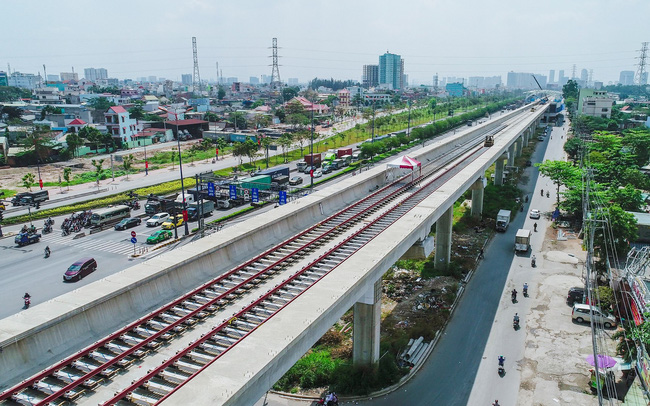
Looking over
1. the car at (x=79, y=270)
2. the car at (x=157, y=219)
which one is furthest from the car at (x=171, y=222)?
the car at (x=79, y=270)

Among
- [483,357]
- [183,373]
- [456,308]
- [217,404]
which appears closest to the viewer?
[217,404]

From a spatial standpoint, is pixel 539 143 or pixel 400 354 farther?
pixel 539 143

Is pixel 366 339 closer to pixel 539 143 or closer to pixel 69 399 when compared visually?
pixel 69 399

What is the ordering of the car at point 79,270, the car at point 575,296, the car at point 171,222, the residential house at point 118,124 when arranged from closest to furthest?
the car at point 575,296 → the car at point 79,270 → the car at point 171,222 → the residential house at point 118,124

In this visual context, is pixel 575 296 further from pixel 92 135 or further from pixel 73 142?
pixel 92 135

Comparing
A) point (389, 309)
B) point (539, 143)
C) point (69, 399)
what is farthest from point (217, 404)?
point (539, 143)

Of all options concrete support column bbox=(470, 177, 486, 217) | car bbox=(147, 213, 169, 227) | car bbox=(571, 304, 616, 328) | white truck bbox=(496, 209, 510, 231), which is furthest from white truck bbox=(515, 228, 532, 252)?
car bbox=(147, 213, 169, 227)

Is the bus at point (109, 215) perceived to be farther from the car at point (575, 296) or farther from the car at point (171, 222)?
the car at point (575, 296)
